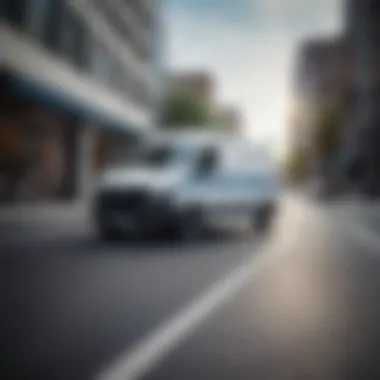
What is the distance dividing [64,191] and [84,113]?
8710 mm

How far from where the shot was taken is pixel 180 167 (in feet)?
47.2

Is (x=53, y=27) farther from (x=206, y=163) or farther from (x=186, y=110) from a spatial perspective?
(x=186, y=110)

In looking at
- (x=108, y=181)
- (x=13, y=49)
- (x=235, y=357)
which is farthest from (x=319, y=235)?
(x=13, y=49)

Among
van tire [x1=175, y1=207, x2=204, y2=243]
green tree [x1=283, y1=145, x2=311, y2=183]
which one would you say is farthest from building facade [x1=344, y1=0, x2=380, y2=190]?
van tire [x1=175, y1=207, x2=204, y2=243]

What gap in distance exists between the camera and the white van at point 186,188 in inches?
537

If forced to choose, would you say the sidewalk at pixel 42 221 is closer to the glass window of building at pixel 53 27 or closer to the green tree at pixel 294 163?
the green tree at pixel 294 163

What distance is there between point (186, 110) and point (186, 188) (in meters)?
47.1

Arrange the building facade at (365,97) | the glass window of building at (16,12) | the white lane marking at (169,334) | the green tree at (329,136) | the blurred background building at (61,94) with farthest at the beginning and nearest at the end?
the building facade at (365,97)
the green tree at (329,136)
the glass window of building at (16,12)
the blurred background building at (61,94)
the white lane marking at (169,334)

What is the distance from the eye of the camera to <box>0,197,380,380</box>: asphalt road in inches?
180

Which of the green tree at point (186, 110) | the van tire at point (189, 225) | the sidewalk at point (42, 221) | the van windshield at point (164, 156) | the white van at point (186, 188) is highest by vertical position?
the green tree at point (186, 110)

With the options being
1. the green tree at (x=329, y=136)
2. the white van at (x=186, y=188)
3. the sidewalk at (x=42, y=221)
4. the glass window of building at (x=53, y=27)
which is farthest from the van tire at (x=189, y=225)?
the green tree at (x=329, y=136)

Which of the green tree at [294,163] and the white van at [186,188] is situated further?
the white van at [186,188]

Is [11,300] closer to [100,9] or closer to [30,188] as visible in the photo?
[30,188]

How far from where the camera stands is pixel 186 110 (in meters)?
60.8
